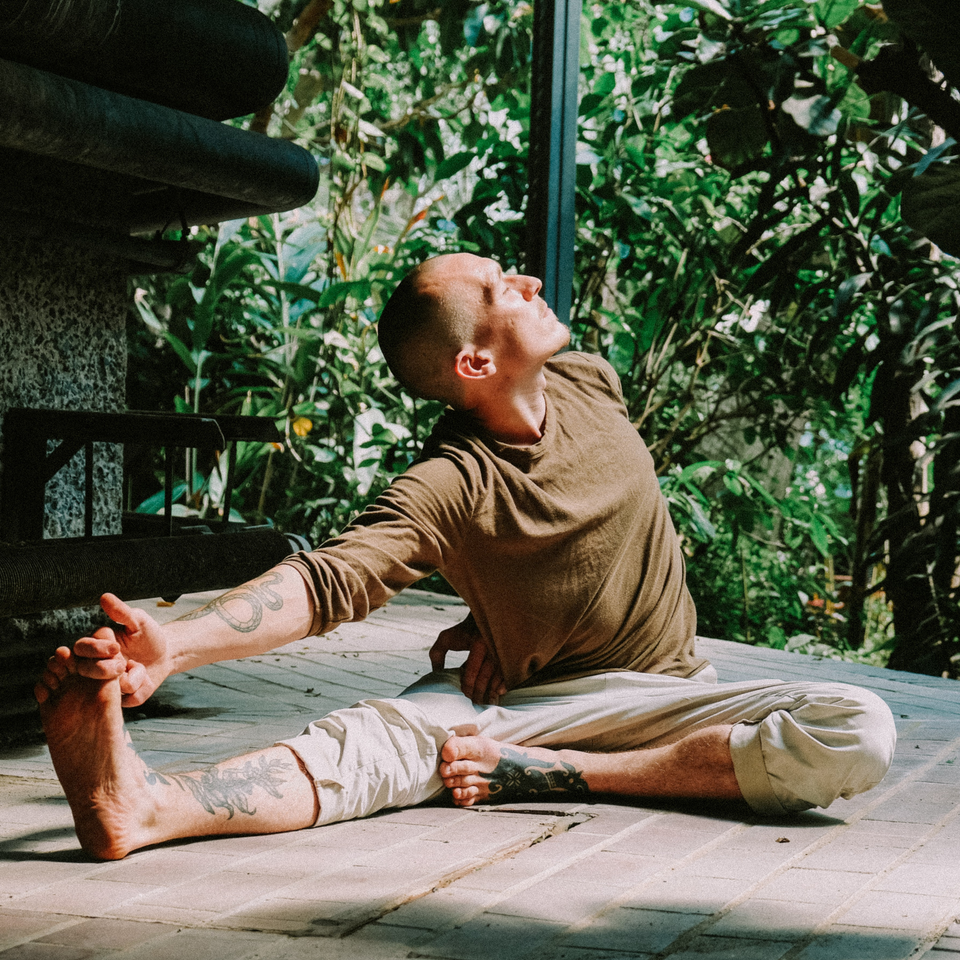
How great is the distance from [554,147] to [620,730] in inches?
82.5

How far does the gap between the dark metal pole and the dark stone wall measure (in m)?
1.31

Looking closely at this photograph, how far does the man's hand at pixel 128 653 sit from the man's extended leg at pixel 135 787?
0.09 ft

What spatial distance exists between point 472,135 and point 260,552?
5198 mm

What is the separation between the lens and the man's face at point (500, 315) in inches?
93.7

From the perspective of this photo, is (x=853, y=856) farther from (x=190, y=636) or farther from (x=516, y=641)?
(x=190, y=636)

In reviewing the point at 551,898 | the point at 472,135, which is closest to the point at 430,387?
the point at 551,898

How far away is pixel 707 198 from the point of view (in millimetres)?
6254

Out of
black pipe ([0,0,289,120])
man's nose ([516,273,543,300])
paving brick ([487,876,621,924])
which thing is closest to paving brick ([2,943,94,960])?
paving brick ([487,876,621,924])

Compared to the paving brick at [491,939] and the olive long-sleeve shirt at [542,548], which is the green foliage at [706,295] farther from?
the paving brick at [491,939]

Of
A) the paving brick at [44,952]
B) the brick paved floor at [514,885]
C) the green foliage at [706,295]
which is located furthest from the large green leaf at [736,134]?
the paving brick at [44,952]

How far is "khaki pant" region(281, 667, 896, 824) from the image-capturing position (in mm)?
2221

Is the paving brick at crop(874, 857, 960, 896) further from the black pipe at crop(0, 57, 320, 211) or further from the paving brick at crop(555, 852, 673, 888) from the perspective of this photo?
the black pipe at crop(0, 57, 320, 211)

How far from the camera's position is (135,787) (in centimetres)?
196

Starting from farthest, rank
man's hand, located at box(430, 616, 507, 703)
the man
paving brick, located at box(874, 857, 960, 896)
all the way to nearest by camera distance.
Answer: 1. man's hand, located at box(430, 616, 507, 703)
2. the man
3. paving brick, located at box(874, 857, 960, 896)
